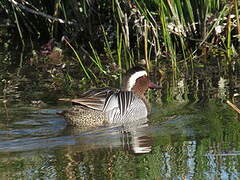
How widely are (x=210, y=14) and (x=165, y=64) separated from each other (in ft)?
3.34

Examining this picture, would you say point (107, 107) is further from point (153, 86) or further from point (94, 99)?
point (153, 86)

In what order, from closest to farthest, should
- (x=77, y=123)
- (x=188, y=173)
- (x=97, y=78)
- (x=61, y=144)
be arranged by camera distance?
(x=188, y=173)
(x=61, y=144)
(x=77, y=123)
(x=97, y=78)

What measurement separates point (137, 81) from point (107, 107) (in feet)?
2.39

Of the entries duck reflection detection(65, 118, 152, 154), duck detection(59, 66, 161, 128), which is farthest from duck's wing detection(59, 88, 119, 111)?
duck reflection detection(65, 118, 152, 154)

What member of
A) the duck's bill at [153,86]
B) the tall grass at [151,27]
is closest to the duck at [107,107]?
the duck's bill at [153,86]

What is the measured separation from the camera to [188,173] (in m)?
6.77

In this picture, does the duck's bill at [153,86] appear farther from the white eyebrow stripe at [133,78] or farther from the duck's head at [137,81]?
the white eyebrow stripe at [133,78]

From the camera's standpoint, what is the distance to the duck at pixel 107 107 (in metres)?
9.59

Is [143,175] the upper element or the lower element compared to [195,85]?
lower

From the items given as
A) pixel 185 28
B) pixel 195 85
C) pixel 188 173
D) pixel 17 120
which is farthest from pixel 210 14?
pixel 188 173

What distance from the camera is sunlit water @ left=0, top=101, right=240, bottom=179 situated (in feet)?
22.9

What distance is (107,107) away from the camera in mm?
9852

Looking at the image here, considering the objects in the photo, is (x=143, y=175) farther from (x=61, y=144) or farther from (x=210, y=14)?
(x=210, y=14)

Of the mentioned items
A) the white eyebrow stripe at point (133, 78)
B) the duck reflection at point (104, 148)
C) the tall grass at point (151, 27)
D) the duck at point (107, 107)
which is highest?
the tall grass at point (151, 27)
